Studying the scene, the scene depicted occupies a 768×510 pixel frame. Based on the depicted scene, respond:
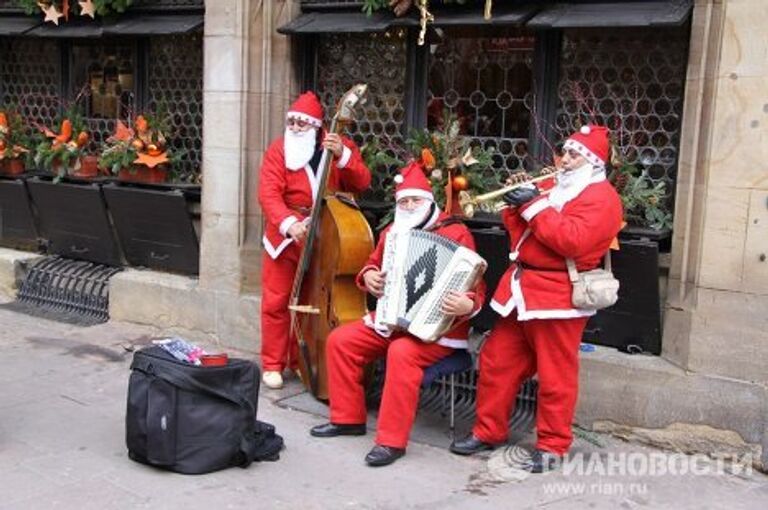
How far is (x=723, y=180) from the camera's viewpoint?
5059mm

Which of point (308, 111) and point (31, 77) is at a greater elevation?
point (31, 77)

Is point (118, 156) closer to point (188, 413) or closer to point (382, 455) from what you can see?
point (188, 413)

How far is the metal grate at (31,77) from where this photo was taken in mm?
8789

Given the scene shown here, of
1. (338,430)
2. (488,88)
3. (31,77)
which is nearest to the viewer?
(338,430)

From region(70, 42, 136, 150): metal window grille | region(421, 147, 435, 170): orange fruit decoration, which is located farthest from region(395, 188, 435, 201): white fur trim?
region(70, 42, 136, 150): metal window grille

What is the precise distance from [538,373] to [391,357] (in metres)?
0.78

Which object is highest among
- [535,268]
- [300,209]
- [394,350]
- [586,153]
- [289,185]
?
[586,153]

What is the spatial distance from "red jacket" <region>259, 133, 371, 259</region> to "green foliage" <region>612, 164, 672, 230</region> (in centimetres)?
165

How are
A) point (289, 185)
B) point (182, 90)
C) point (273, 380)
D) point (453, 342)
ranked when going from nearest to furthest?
point (453, 342), point (289, 185), point (273, 380), point (182, 90)

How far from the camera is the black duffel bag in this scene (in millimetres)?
4619

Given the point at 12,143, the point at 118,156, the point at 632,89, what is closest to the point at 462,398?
the point at 632,89

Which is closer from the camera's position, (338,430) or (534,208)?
(534,208)

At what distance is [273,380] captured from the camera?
6301mm

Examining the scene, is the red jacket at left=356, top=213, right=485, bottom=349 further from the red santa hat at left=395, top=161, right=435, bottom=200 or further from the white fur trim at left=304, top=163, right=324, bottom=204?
the white fur trim at left=304, top=163, right=324, bottom=204
